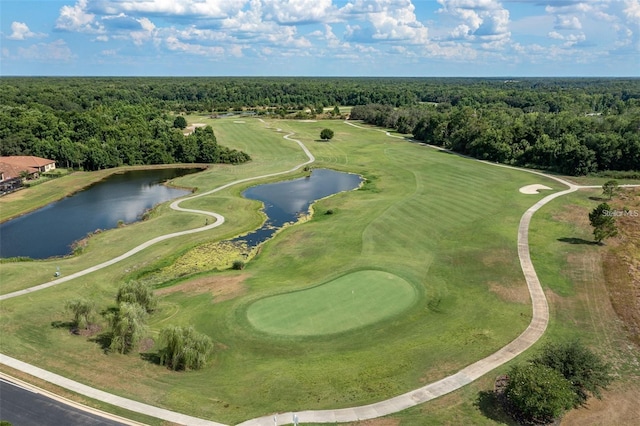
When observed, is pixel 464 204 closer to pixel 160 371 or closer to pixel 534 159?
pixel 534 159

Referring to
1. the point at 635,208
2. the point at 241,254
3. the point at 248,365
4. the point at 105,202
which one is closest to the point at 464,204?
the point at 635,208

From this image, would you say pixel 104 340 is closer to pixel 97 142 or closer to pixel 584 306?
pixel 584 306

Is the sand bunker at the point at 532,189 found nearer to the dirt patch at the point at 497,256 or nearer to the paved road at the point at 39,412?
the dirt patch at the point at 497,256

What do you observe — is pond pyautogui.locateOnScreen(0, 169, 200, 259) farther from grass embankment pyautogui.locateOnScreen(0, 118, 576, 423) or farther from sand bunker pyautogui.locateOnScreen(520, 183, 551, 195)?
sand bunker pyautogui.locateOnScreen(520, 183, 551, 195)

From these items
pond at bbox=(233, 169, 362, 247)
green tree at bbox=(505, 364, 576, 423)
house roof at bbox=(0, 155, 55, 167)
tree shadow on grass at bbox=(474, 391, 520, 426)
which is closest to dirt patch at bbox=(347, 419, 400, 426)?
tree shadow on grass at bbox=(474, 391, 520, 426)

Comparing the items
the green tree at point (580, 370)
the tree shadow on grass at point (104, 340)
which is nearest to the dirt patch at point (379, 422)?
the green tree at point (580, 370)

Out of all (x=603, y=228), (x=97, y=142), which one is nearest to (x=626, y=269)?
(x=603, y=228)

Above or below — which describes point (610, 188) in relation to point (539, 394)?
above
